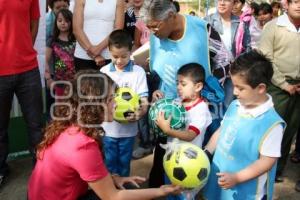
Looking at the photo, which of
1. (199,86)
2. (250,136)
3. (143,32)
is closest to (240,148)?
(250,136)

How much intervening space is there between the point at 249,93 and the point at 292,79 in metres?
1.59

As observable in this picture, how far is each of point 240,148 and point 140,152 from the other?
2.44 metres

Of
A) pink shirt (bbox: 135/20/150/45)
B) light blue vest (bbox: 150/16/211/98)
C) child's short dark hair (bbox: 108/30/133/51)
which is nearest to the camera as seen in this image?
light blue vest (bbox: 150/16/211/98)

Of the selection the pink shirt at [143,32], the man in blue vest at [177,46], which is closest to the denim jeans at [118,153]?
the man in blue vest at [177,46]

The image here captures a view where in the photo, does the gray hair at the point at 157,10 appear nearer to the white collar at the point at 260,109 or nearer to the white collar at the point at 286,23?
the white collar at the point at 260,109

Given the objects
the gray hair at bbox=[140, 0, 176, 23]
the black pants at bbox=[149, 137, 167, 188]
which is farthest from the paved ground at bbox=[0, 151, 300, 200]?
the gray hair at bbox=[140, 0, 176, 23]

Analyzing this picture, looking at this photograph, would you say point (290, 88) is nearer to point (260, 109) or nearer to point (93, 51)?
point (260, 109)

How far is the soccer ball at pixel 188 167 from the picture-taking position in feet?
8.33

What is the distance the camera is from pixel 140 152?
192 inches

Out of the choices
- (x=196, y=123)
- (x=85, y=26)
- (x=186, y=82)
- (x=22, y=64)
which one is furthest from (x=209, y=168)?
(x=85, y=26)

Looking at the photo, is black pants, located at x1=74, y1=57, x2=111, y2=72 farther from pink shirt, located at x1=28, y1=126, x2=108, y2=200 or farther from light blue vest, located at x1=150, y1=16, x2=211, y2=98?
pink shirt, located at x1=28, y1=126, x2=108, y2=200

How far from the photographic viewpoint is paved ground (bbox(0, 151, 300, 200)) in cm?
388

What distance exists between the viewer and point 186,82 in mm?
3049

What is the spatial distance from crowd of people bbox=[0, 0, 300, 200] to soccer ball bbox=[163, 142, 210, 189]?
10 cm
